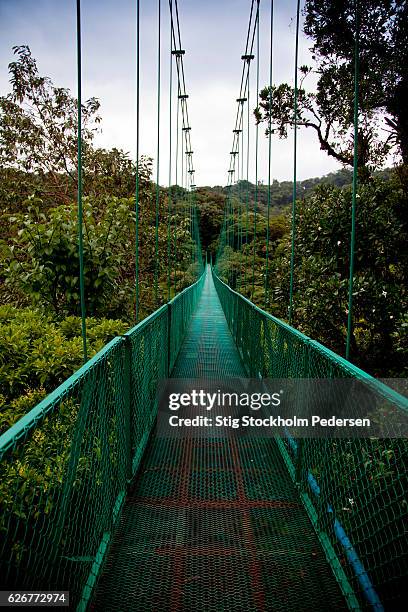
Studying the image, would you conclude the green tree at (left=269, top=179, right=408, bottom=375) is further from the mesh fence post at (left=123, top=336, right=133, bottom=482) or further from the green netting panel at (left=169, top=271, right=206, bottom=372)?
the mesh fence post at (left=123, top=336, right=133, bottom=482)

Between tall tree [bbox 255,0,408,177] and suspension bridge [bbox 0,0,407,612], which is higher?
tall tree [bbox 255,0,408,177]

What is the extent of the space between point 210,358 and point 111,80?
438cm

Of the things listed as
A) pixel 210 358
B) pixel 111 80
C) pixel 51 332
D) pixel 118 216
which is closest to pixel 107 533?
pixel 51 332

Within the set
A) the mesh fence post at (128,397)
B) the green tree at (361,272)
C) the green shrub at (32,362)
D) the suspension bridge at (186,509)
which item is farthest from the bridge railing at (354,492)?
the green tree at (361,272)

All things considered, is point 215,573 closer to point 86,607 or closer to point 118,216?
point 86,607

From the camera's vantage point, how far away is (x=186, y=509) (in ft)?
6.56

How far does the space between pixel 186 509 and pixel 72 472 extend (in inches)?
36.8

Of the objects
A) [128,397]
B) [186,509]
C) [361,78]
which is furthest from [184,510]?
[361,78]

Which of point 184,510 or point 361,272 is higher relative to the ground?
point 361,272

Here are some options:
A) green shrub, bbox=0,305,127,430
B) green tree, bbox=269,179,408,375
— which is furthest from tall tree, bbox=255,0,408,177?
Result: green shrub, bbox=0,305,127,430

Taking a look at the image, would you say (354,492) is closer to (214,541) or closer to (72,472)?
(214,541)

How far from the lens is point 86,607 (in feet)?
4.45

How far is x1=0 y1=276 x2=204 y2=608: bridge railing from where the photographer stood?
97 cm

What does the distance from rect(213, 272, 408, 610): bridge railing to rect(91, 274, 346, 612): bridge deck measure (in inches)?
3.7
